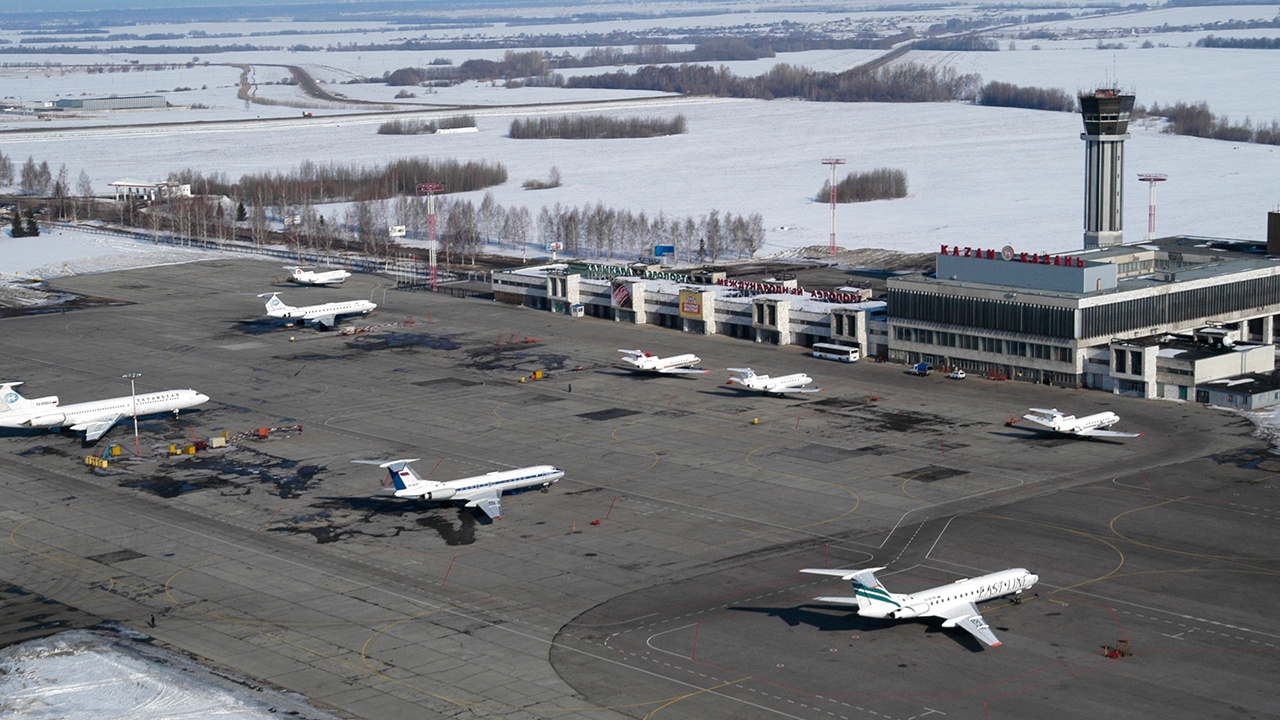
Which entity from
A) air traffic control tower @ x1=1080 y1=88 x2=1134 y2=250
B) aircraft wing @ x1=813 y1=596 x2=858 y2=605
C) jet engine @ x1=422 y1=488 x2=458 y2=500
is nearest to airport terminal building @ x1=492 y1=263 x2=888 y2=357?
air traffic control tower @ x1=1080 y1=88 x2=1134 y2=250

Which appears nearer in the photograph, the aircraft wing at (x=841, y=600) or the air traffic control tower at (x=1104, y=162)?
the aircraft wing at (x=841, y=600)

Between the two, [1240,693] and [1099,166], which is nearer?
[1240,693]

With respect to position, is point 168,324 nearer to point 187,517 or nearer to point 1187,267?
point 187,517

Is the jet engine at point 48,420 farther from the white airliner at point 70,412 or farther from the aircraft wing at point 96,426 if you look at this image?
the aircraft wing at point 96,426

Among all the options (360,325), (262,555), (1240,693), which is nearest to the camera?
(1240,693)

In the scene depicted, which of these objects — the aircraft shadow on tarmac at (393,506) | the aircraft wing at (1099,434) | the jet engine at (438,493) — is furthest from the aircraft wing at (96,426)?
the aircraft wing at (1099,434)

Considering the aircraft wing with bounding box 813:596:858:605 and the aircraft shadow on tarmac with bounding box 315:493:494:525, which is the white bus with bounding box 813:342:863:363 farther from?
the aircraft wing with bounding box 813:596:858:605

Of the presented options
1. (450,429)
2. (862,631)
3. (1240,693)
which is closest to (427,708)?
(862,631)
